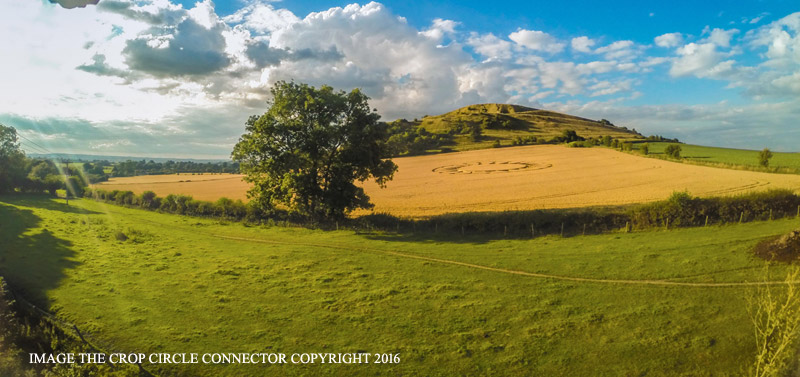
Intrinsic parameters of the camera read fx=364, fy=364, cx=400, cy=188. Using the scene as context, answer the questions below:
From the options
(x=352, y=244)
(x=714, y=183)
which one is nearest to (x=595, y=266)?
(x=352, y=244)

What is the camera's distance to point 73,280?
68.3 feet

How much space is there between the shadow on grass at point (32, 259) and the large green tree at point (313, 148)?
14994 millimetres

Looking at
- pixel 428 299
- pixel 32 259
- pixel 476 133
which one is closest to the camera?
pixel 428 299

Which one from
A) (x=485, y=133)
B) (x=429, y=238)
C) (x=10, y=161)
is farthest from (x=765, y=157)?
(x=10, y=161)

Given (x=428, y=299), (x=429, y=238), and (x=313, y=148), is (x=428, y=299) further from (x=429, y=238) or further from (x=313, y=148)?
(x=313, y=148)

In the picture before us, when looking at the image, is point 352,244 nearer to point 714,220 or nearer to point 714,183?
point 714,220

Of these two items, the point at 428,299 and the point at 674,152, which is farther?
the point at 674,152

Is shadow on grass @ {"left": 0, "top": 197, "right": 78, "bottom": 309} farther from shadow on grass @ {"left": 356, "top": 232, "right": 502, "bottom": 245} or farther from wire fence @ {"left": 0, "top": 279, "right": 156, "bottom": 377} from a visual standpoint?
shadow on grass @ {"left": 356, "top": 232, "right": 502, "bottom": 245}

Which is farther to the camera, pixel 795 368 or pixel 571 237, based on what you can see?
pixel 571 237

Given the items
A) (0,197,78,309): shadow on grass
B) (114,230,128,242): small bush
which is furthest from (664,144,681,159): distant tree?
(0,197,78,309): shadow on grass

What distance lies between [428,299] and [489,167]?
70486 millimetres

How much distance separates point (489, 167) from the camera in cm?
8444

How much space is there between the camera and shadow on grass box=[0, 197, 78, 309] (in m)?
19.5

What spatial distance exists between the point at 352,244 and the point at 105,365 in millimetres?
17631
